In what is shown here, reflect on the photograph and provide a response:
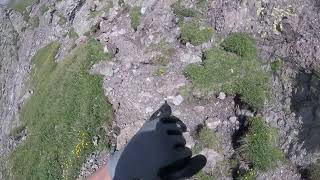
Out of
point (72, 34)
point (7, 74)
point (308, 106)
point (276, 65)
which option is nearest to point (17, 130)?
point (72, 34)

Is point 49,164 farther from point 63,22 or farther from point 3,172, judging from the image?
point 63,22

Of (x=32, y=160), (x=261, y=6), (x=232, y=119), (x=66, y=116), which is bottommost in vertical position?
(x=32, y=160)

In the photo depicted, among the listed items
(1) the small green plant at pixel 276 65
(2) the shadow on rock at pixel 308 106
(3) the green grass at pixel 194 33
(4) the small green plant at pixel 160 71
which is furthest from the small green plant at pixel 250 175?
(3) the green grass at pixel 194 33

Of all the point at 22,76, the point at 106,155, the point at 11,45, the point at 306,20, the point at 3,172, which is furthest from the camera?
the point at 11,45

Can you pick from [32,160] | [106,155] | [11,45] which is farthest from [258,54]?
[11,45]

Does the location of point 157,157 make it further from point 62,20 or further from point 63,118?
point 62,20
